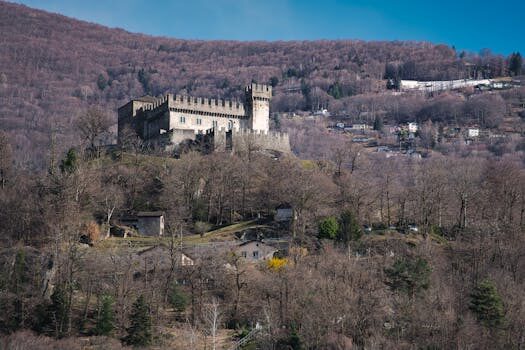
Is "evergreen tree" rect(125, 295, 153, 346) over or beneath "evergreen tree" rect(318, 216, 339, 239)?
beneath

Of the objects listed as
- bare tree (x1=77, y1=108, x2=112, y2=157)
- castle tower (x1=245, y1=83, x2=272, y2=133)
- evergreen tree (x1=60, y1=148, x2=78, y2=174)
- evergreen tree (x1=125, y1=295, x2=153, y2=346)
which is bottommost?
evergreen tree (x1=125, y1=295, x2=153, y2=346)

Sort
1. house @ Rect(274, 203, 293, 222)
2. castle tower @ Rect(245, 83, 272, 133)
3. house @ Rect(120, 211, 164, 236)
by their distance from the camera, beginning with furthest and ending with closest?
castle tower @ Rect(245, 83, 272, 133) < house @ Rect(274, 203, 293, 222) < house @ Rect(120, 211, 164, 236)

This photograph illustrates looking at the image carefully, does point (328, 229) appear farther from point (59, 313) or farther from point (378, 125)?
point (378, 125)

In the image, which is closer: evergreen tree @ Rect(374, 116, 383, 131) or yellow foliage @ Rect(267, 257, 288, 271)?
yellow foliage @ Rect(267, 257, 288, 271)

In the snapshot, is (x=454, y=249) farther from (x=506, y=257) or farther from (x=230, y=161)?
(x=230, y=161)

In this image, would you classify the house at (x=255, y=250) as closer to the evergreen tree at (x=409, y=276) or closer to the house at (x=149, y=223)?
the house at (x=149, y=223)

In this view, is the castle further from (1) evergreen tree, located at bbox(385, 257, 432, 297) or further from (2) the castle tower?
(1) evergreen tree, located at bbox(385, 257, 432, 297)

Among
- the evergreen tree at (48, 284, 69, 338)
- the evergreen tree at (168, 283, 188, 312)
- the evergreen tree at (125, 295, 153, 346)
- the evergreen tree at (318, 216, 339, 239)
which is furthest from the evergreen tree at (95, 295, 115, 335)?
the evergreen tree at (318, 216, 339, 239)
